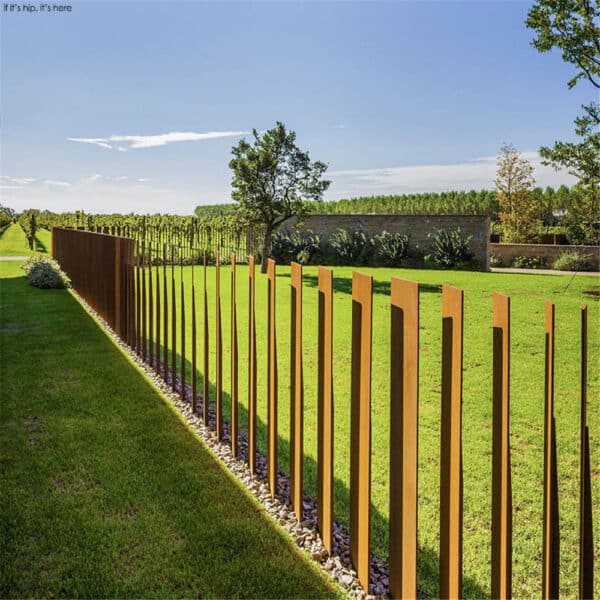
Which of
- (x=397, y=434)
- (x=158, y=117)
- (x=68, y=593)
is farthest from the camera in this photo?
(x=158, y=117)

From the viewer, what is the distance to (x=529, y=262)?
22.8 meters

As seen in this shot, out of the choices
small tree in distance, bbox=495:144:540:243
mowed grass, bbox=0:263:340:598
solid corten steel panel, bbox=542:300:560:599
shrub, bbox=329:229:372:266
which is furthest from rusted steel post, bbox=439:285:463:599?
small tree in distance, bbox=495:144:540:243

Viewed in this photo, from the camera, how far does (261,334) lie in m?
8.05

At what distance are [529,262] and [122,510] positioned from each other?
22.5 metres

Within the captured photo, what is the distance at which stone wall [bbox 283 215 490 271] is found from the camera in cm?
2089

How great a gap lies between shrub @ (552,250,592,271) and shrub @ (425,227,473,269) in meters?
3.54

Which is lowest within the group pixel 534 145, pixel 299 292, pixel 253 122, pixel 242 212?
pixel 299 292

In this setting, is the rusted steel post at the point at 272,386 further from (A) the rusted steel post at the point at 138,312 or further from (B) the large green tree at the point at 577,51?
(B) the large green tree at the point at 577,51

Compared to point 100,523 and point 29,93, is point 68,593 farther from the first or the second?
point 29,93

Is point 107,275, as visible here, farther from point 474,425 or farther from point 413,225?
point 413,225

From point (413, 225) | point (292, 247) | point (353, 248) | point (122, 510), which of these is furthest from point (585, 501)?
point (292, 247)

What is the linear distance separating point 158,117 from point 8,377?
10070mm

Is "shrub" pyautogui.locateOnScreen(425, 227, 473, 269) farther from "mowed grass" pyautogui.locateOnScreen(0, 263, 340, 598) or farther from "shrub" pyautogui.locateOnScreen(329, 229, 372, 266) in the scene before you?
"mowed grass" pyautogui.locateOnScreen(0, 263, 340, 598)

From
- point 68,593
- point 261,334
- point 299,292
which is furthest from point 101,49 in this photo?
point 68,593
